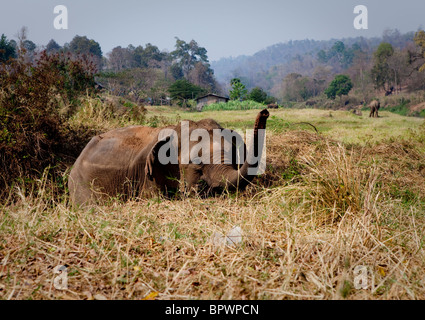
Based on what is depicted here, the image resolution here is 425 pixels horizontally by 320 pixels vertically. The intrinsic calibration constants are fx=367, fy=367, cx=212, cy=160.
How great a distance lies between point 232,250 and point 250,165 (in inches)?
73.8

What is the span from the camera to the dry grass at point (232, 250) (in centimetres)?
308

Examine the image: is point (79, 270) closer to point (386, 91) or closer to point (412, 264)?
point (412, 264)

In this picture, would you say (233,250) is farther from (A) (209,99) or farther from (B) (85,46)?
(B) (85,46)

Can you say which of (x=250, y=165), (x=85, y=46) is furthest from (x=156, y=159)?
(x=85, y=46)

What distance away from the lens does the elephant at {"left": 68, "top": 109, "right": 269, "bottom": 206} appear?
20.1ft

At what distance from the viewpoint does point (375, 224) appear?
159 inches

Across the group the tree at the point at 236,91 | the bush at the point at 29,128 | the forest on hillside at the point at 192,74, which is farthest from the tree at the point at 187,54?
the bush at the point at 29,128

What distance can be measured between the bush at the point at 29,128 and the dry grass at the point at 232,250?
3.35m

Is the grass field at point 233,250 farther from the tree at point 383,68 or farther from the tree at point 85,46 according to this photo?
the tree at point 85,46

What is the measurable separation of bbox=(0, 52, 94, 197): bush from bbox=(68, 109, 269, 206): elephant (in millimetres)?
1172

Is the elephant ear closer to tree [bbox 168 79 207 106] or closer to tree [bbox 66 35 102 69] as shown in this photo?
tree [bbox 168 79 207 106]

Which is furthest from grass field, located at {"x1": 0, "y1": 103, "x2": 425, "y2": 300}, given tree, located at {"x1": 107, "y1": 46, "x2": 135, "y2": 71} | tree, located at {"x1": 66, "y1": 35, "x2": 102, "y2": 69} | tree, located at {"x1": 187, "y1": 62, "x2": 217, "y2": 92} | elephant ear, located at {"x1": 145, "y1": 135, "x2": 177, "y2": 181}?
tree, located at {"x1": 107, "y1": 46, "x2": 135, "y2": 71}

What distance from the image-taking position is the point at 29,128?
326 inches
